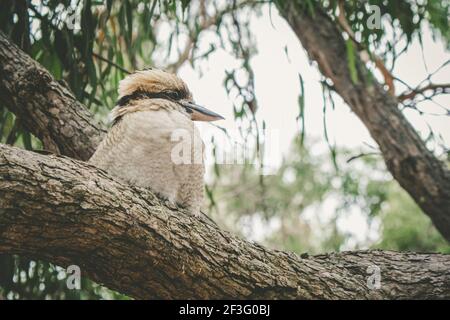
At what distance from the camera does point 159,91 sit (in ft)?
5.80

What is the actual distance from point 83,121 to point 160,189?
1.48 feet

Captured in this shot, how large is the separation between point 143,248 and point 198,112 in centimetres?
64

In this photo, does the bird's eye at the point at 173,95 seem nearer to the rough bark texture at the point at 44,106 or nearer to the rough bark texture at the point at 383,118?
the rough bark texture at the point at 44,106

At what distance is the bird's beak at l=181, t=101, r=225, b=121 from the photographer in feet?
5.83

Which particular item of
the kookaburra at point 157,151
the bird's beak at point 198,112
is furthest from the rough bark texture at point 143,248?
the bird's beak at point 198,112

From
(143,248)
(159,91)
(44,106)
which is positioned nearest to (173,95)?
(159,91)

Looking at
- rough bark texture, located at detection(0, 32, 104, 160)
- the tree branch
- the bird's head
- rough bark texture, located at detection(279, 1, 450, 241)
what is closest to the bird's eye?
the bird's head

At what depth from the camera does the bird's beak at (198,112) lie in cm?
178

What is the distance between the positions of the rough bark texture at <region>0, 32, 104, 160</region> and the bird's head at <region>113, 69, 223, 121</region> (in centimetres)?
17

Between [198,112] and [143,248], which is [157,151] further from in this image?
[143,248]

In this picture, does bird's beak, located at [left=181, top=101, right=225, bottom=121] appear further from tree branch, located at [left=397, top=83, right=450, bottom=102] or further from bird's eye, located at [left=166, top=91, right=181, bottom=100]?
tree branch, located at [left=397, top=83, right=450, bottom=102]

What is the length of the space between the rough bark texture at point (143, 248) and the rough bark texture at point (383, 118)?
0.60 meters

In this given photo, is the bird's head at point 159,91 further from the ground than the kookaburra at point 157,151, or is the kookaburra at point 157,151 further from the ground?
the bird's head at point 159,91
